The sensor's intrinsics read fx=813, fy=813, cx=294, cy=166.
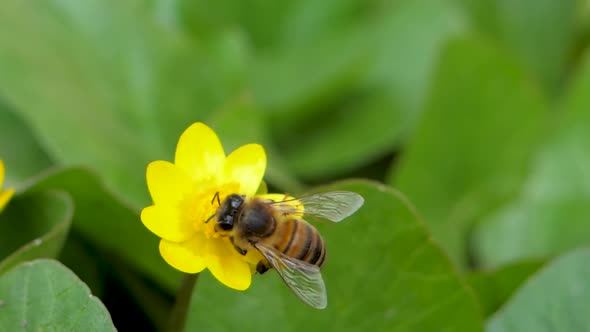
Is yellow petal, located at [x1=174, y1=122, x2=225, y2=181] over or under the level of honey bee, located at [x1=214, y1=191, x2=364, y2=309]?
over

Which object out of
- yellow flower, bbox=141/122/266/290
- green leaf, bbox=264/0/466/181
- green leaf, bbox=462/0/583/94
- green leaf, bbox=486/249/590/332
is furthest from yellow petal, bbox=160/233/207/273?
green leaf, bbox=462/0/583/94

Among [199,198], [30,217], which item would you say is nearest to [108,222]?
[30,217]

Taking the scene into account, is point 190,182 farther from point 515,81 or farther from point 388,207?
point 515,81

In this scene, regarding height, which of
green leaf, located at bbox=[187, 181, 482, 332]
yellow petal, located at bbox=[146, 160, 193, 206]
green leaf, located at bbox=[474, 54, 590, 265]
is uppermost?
yellow petal, located at bbox=[146, 160, 193, 206]

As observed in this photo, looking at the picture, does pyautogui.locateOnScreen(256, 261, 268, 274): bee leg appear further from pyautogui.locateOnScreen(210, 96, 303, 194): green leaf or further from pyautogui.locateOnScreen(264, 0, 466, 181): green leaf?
pyautogui.locateOnScreen(264, 0, 466, 181): green leaf

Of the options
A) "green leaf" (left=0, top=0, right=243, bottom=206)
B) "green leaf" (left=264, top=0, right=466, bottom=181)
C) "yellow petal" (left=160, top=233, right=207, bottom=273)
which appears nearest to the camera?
"yellow petal" (left=160, top=233, right=207, bottom=273)

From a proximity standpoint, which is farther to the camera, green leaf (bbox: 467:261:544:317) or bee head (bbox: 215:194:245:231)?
green leaf (bbox: 467:261:544:317)

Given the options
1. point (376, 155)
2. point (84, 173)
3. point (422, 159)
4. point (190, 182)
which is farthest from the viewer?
point (376, 155)

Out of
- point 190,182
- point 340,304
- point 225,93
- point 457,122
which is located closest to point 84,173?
point 190,182
